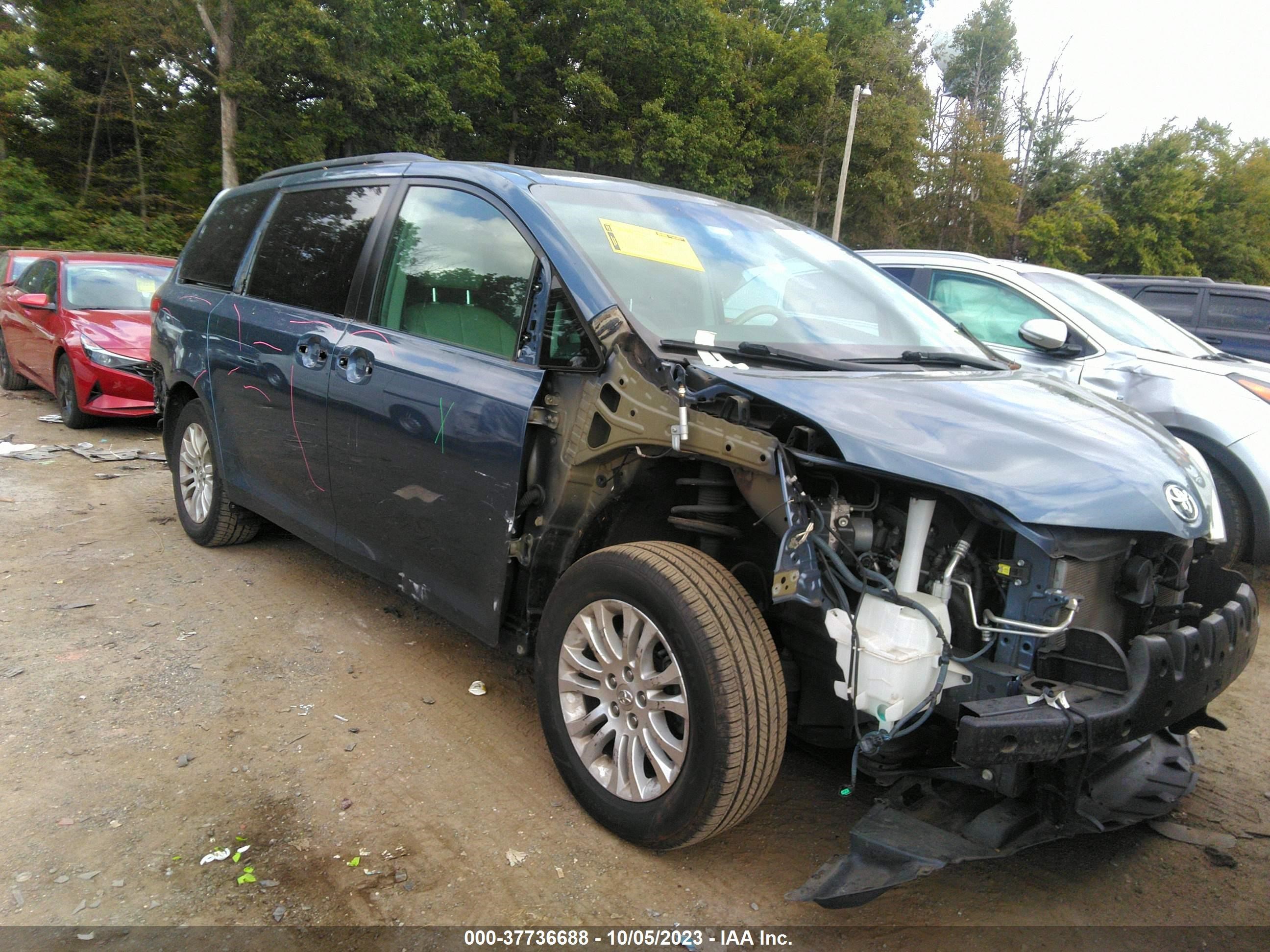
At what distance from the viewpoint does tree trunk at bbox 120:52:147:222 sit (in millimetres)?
22922

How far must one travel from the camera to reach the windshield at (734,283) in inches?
114

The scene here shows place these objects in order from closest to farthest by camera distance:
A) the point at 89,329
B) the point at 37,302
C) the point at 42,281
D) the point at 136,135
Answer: the point at 89,329, the point at 37,302, the point at 42,281, the point at 136,135

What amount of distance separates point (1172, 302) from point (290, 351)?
10354mm

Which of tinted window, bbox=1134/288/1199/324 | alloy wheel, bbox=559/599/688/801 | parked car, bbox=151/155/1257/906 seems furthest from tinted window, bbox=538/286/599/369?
tinted window, bbox=1134/288/1199/324

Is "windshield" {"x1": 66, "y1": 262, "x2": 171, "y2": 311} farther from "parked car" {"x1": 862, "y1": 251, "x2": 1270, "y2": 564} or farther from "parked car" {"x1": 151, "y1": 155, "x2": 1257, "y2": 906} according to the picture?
"parked car" {"x1": 862, "y1": 251, "x2": 1270, "y2": 564}

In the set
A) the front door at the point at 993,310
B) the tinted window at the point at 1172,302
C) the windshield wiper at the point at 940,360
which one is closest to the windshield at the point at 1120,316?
the front door at the point at 993,310

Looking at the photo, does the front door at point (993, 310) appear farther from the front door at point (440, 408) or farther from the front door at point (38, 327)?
the front door at point (38, 327)

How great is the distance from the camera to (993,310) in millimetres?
6082

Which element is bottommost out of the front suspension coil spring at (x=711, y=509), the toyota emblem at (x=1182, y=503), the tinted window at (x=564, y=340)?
the front suspension coil spring at (x=711, y=509)

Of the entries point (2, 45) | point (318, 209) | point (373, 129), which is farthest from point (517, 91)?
point (318, 209)

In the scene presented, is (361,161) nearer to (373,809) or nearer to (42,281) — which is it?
(373,809)

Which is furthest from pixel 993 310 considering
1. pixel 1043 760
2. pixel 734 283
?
pixel 1043 760

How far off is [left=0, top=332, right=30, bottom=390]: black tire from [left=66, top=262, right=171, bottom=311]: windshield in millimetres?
2756

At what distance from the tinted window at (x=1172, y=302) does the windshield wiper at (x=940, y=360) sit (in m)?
8.65
